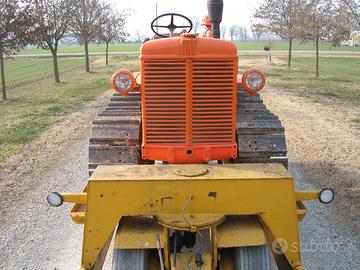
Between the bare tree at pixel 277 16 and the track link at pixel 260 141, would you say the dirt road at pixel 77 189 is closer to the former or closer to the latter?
the track link at pixel 260 141

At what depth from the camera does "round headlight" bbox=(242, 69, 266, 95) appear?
514 cm

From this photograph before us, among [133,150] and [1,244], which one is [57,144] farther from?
[133,150]

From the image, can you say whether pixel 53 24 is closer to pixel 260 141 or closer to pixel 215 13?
pixel 215 13

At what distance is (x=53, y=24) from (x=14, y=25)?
5.72m

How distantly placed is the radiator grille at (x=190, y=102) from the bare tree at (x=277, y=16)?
23177 mm

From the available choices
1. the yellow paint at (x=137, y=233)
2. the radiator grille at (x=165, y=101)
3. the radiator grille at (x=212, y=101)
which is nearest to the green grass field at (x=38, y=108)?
the radiator grille at (x=165, y=101)

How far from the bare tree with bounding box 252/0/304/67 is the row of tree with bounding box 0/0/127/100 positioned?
10441 millimetres

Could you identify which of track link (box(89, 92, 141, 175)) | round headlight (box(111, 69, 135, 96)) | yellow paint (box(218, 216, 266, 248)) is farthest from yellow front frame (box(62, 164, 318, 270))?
round headlight (box(111, 69, 135, 96))

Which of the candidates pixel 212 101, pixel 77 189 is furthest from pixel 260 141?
pixel 77 189

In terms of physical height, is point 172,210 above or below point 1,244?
above

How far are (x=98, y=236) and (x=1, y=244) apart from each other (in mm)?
2372

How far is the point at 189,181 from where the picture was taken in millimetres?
3602

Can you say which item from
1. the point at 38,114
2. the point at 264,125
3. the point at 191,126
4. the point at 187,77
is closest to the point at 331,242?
the point at 264,125

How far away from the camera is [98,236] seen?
3.62 metres
